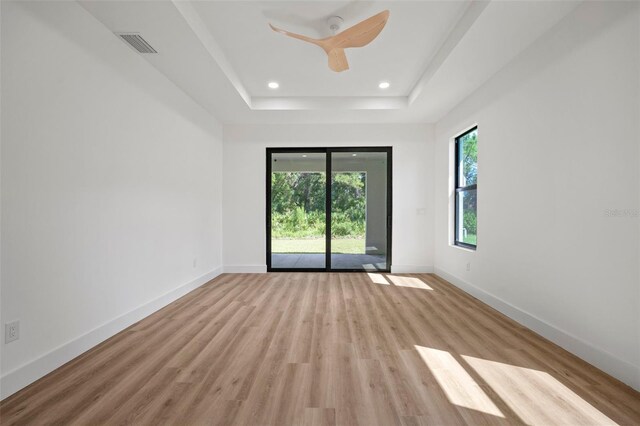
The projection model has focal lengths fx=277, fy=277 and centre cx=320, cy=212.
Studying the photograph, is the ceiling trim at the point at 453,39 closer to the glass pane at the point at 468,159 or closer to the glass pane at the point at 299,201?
the glass pane at the point at 468,159

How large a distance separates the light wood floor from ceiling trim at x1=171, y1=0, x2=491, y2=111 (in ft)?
9.02

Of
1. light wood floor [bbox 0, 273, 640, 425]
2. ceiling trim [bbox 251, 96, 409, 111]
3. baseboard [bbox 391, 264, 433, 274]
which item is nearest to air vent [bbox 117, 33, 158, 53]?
ceiling trim [bbox 251, 96, 409, 111]

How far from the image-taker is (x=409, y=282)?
4.45 m

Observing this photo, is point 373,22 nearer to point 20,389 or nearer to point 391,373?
point 391,373

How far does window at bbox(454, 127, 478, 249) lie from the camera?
12.9 feet

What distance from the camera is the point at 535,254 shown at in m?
2.64

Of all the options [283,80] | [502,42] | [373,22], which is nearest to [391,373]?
[373,22]

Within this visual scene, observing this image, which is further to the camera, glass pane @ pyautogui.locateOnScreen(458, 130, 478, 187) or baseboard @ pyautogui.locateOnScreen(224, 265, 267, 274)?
baseboard @ pyautogui.locateOnScreen(224, 265, 267, 274)

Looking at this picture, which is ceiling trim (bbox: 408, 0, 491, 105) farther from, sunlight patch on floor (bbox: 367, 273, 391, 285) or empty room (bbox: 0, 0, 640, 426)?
sunlight patch on floor (bbox: 367, 273, 391, 285)

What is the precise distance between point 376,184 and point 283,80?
2513mm

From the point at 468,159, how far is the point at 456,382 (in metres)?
3.32

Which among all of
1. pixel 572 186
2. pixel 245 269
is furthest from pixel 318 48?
pixel 245 269

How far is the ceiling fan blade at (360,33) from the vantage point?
2248 millimetres

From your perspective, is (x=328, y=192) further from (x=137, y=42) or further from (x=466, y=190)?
(x=137, y=42)
